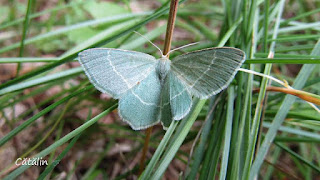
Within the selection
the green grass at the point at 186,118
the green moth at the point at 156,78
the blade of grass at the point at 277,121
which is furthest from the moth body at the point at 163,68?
the blade of grass at the point at 277,121

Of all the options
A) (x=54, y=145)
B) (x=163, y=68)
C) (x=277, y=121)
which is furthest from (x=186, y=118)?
(x=54, y=145)

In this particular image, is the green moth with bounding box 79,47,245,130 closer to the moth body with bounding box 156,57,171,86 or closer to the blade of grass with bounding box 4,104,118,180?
the moth body with bounding box 156,57,171,86

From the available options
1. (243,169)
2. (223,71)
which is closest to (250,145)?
(243,169)

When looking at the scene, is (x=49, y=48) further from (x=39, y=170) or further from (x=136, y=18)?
(x=39, y=170)

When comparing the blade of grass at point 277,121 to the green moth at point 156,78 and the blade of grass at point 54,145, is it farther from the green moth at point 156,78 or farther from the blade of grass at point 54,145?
the blade of grass at point 54,145

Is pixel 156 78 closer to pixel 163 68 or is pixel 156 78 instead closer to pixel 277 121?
pixel 163 68
